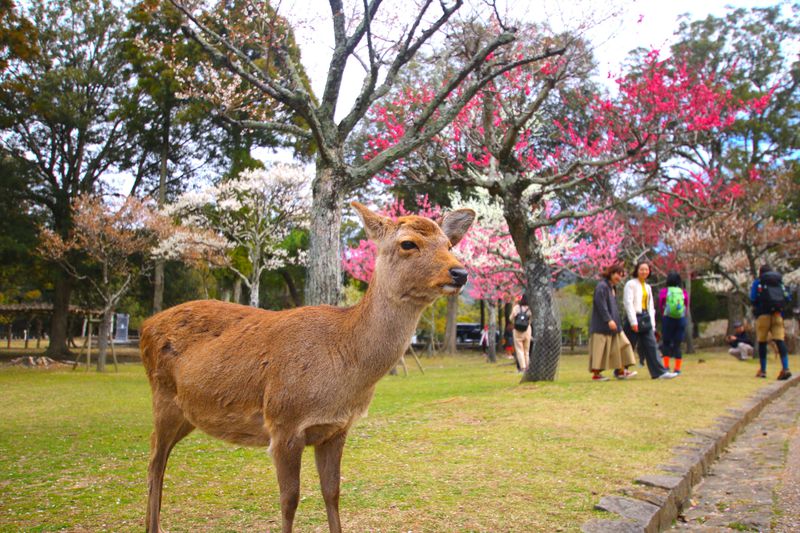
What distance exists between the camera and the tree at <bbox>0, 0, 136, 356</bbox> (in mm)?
26942

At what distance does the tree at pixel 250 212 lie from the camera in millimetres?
23312

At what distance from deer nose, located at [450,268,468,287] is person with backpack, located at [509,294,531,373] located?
12778 mm

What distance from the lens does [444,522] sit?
13.1 ft

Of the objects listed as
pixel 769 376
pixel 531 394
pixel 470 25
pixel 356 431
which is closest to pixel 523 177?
pixel 470 25

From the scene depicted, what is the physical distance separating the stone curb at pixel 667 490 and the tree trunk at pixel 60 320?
26.7 meters

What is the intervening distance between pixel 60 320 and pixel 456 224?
92.7 ft

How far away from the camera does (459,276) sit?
3.26 m

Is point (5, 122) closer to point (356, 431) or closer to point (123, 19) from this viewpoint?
point (123, 19)

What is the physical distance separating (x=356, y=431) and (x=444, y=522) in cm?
369

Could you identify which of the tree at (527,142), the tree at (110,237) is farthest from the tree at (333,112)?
the tree at (110,237)

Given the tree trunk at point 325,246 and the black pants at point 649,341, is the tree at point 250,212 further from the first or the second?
the tree trunk at point 325,246

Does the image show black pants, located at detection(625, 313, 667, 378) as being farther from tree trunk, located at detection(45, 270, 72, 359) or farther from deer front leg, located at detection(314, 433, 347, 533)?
tree trunk, located at detection(45, 270, 72, 359)

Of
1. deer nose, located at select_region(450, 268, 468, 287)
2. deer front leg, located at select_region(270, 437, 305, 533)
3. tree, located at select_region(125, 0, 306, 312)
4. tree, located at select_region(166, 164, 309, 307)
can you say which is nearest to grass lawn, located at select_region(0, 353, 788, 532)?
deer front leg, located at select_region(270, 437, 305, 533)

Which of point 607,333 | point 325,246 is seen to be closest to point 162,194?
point 607,333
